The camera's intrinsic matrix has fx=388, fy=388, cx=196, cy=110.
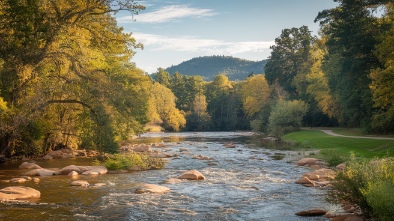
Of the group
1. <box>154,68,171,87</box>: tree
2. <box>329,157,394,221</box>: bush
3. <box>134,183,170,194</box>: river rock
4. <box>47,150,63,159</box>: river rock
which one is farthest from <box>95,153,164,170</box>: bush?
<box>154,68,171,87</box>: tree

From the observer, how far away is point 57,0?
83.4ft

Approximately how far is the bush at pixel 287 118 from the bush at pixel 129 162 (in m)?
39.4

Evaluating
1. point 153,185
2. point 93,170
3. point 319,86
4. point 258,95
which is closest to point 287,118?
point 319,86

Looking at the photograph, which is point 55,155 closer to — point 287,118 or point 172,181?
point 172,181

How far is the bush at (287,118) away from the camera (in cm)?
6462

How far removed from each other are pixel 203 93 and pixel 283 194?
115322mm

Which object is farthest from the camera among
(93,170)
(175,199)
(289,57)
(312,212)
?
(289,57)

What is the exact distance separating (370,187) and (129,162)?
18.7m

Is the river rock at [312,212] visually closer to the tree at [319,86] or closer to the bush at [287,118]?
the tree at [319,86]

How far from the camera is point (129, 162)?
88.3 ft

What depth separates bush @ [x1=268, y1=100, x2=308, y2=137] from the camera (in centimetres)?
6462

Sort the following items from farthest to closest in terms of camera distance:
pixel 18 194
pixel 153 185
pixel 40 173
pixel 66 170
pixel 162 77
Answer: pixel 162 77 → pixel 66 170 → pixel 40 173 → pixel 153 185 → pixel 18 194

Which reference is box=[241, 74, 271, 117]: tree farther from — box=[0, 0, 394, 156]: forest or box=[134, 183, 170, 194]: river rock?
box=[134, 183, 170, 194]: river rock

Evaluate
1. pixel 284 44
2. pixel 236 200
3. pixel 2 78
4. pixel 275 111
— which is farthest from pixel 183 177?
pixel 284 44
